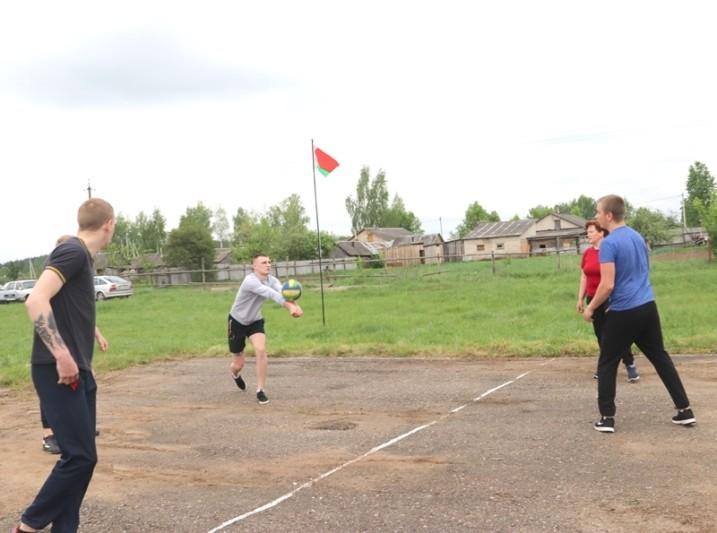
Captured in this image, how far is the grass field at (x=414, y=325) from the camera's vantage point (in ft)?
36.9

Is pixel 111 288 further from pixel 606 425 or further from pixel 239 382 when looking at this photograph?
pixel 606 425

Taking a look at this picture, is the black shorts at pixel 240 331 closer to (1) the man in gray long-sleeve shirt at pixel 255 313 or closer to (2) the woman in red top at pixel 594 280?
(1) the man in gray long-sleeve shirt at pixel 255 313

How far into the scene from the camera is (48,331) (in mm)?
3525

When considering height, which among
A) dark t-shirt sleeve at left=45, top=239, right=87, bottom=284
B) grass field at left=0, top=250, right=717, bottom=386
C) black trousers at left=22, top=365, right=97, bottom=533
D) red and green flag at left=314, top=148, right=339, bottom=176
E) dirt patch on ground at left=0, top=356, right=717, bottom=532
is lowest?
dirt patch on ground at left=0, top=356, right=717, bottom=532

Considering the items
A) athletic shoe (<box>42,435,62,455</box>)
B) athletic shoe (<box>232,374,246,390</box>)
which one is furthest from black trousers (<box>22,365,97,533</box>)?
athletic shoe (<box>232,374,246,390</box>)

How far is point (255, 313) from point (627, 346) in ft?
14.5

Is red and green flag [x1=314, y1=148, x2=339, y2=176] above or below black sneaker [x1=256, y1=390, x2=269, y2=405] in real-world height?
above

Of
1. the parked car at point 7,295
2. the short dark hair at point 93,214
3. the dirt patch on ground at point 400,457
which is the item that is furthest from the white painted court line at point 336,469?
the parked car at point 7,295

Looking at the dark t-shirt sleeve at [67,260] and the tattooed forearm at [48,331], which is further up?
the dark t-shirt sleeve at [67,260]

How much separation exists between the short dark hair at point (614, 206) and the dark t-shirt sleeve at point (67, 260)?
4.36 m

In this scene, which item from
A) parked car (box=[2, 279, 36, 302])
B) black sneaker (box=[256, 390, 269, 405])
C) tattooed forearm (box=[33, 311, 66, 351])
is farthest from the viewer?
parked car (box=[2, 279, 36, 302])

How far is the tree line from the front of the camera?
56.2m

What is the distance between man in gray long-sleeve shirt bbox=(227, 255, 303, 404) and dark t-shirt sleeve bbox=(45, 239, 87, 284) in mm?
4275

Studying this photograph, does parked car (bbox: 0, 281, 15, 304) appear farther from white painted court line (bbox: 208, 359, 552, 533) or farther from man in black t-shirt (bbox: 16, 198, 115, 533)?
man in black t-shirt (bbox: 16, 198, 115, 533)
